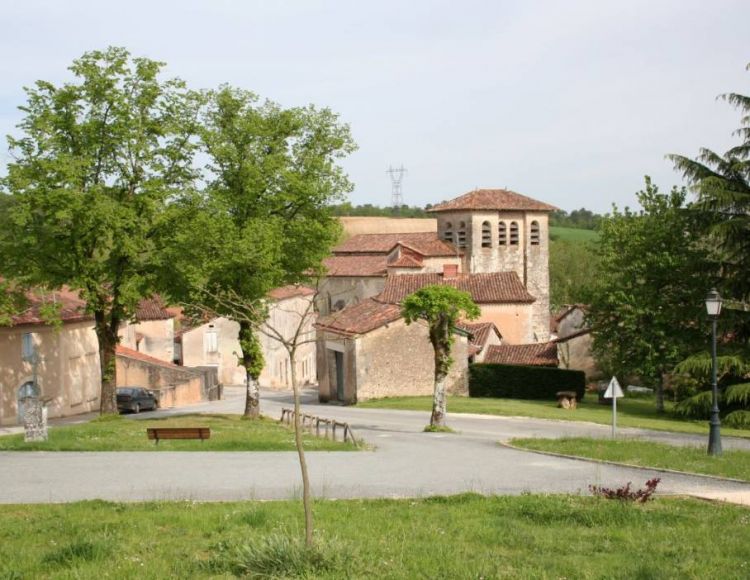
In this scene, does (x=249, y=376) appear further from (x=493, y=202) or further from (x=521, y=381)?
(x=493, y=202)

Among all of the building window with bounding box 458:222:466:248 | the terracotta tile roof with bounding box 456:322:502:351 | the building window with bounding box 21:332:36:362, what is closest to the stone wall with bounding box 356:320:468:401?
the terracotta tile roof with bounding box 456:322:502:351

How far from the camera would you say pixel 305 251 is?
3077cm

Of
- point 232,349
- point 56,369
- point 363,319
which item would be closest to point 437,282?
point 232,349

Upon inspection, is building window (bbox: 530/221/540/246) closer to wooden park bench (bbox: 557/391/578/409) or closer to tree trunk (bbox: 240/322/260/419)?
wooden park bench (bbox: 557/391/578/409)

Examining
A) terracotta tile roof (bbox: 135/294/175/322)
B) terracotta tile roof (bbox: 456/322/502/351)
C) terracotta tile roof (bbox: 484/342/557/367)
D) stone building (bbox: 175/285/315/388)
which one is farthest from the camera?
stone building (bbox: 175/285/315/388)

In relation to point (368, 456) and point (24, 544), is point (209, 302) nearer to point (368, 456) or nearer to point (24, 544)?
point (368, 456)

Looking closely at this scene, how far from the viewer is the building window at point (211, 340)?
199 ft

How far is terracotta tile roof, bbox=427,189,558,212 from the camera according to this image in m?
74.2

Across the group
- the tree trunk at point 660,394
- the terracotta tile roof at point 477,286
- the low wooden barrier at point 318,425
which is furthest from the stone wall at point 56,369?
the tree trunk at point 660,394

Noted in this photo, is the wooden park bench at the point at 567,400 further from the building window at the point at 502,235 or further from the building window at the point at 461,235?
the building window at the point at 502,235

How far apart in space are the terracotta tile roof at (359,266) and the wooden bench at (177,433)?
5185cm

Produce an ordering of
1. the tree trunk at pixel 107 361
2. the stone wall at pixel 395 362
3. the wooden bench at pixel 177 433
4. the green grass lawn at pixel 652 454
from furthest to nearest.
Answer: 1. the stone wall at pixel 395 362
2. the tree trunk at pixel 107 361
3. the wooden bench at pixel 177 433
4. the green grass lawn at pixel 652 454

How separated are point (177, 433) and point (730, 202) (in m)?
23.9

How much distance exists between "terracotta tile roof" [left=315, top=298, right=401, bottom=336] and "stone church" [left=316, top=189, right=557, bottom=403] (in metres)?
0.08
